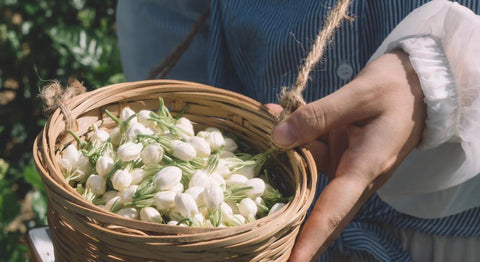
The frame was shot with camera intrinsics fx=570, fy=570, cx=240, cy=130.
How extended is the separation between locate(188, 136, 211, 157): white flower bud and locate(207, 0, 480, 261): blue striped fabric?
25cm

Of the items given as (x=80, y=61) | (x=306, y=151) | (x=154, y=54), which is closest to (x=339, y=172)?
(x=306, y=151)

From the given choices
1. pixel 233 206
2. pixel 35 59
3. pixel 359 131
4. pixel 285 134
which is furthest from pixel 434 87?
pixel 35 59

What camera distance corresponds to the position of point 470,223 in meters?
1.02

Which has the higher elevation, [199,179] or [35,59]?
[199,179]

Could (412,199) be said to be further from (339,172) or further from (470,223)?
(339,172)

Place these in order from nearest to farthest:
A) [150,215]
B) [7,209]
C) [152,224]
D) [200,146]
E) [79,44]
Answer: [152,224], [150,215], [200,146], [7,209], [79,44]

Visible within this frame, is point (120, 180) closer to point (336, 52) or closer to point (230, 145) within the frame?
point (230, 145)

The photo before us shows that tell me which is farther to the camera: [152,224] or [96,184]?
[96,184]

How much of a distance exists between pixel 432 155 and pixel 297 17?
13.5 inches

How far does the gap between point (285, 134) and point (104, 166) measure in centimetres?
26

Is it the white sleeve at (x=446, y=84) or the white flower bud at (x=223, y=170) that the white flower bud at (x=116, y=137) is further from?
the white sleeve at (x=446, y=84)

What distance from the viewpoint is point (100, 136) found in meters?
0.88

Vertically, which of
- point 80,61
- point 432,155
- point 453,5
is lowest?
point 80,61

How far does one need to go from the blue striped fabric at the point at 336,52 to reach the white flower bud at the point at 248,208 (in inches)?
12.6
